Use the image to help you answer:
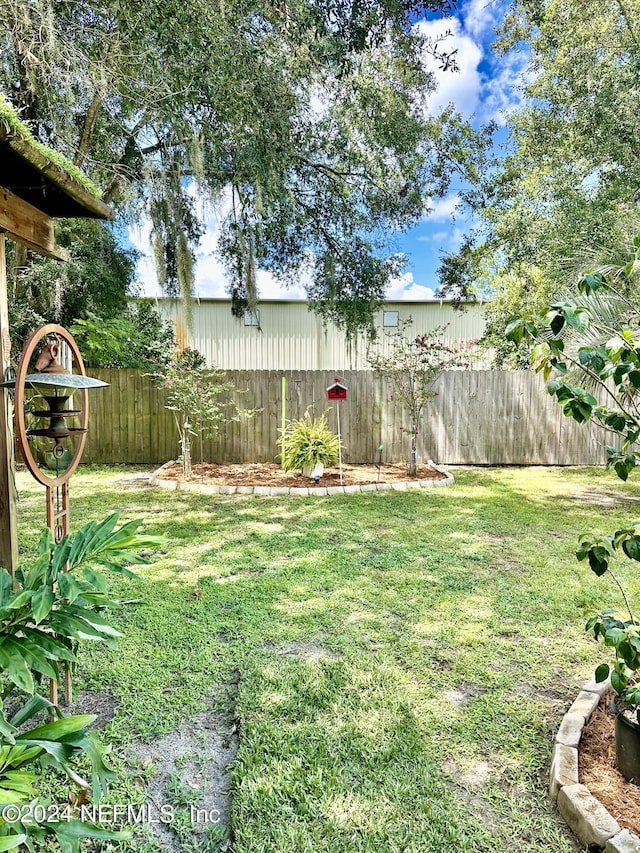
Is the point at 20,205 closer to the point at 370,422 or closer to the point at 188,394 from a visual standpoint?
the point at 188,394

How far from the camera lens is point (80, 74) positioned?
3.70 m

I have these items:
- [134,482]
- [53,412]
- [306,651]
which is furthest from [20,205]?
[134,482]

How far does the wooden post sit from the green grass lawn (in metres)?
0.67

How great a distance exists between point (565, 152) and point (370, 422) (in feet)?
15.1

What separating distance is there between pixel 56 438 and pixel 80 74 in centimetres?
346

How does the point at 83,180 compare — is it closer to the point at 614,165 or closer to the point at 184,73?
the point at 184,73

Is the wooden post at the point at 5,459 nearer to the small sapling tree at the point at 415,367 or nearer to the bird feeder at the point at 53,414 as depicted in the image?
the bird feeder at the point at 53,414

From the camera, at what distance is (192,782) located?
1.50 m

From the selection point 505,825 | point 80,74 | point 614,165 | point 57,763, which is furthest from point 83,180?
point 614,165

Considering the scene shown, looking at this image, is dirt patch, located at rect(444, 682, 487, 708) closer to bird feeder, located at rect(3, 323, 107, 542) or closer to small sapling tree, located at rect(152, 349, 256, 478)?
bird feeder, located at rect(3, 323, 107, 542)

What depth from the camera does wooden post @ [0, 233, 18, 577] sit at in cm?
168

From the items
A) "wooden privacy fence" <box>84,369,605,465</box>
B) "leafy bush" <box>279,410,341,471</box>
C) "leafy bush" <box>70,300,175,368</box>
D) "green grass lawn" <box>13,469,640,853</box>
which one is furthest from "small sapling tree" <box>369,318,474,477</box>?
"leafy bush" <box>70,300,175,368</box>

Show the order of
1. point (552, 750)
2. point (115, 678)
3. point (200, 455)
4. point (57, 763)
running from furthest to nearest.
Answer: point (200, 455), point (115, 678), point (552, 750), point (57, 763)

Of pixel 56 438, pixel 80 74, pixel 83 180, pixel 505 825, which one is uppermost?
pixel 80 74
